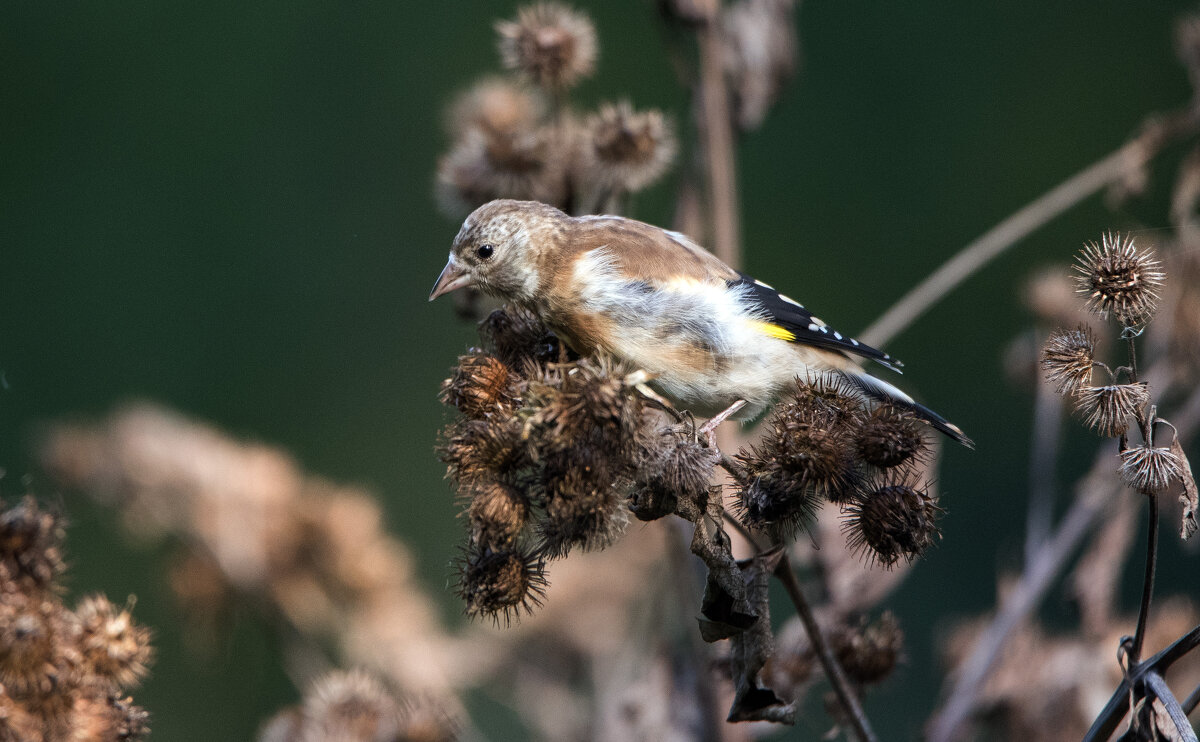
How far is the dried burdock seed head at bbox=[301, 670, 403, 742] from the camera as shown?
75.9 inches

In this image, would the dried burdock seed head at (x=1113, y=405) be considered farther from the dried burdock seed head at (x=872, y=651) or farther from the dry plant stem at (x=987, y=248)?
the dry plant stem at (x=987, y=248)

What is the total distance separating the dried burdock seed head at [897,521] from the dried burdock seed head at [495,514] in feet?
1.73

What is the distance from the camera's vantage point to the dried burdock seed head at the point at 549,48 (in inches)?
99.9

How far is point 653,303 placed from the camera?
227 centimetres

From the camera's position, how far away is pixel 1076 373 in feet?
4.98

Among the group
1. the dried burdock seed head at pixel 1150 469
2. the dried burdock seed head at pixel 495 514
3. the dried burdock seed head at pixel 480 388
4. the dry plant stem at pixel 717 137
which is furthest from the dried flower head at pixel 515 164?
the dried burdock seed head at pixel 1150 469

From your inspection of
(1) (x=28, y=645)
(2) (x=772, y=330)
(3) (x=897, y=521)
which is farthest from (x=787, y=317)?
(1) (x=28, y=645)

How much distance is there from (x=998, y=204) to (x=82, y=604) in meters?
7.30

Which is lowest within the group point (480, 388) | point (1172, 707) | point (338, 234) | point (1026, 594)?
point (1172, 707)

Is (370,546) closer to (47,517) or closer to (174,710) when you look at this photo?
(47,517)

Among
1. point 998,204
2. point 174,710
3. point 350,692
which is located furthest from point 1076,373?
point 998,204

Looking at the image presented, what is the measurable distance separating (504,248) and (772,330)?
646mm

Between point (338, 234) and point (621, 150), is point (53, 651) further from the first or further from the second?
point (338, 234)

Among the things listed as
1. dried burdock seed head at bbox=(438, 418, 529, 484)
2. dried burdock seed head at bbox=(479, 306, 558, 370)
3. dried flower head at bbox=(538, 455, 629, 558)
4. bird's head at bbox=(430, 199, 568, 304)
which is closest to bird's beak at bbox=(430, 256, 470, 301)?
bird's head at bbox=(430, 199, 568, 304)
